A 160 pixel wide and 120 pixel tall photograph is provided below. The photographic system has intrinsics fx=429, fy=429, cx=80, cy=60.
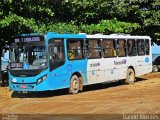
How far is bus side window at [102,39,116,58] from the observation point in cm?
2103

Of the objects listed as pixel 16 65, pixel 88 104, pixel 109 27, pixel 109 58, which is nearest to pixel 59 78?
pixel 16 65

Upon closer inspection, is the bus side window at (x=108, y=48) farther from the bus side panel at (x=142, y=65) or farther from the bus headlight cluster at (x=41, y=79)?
the bus headlight cluster at (x=41, y=79)

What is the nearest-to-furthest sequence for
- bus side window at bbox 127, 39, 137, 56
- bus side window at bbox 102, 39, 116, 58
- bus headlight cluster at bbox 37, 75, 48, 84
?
bus headlight cluster at bbox 37, 75, 48, 84 → bus side window at bbox 102, 39, 116, 58 → bus side window at bbox 127, 39, 137, 56

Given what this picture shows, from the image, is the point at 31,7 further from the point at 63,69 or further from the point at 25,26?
the point at 63,69

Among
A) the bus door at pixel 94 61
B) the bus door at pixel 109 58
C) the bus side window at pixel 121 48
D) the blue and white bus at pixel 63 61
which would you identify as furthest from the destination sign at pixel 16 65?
the bus side window at pixel 121 48

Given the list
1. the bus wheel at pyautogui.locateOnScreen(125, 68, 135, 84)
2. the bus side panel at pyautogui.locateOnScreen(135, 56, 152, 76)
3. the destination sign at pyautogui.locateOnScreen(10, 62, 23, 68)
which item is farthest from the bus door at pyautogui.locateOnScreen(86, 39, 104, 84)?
the bus side panel at pyautogui.locateOnScreen(135, 56, 152, 76)

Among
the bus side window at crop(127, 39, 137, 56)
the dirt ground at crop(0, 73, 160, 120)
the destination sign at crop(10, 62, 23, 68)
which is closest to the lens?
the dirt ground at crop(0, 73, 160, 120)

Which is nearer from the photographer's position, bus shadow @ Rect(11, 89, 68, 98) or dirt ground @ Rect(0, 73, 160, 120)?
dirt ground @ Rect(0, 73, 160, 120)

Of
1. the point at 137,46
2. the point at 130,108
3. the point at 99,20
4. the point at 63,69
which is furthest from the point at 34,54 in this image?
the point at 99,20

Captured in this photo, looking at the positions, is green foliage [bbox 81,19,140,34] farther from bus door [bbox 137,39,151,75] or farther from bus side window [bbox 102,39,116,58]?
bus side window [bbox 102,39,116,58]

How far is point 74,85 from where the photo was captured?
19.1m

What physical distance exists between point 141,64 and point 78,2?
16.4 feet

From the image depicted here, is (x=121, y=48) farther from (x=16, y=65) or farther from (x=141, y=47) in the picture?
(x=16, y=65)

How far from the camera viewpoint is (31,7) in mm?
21484
